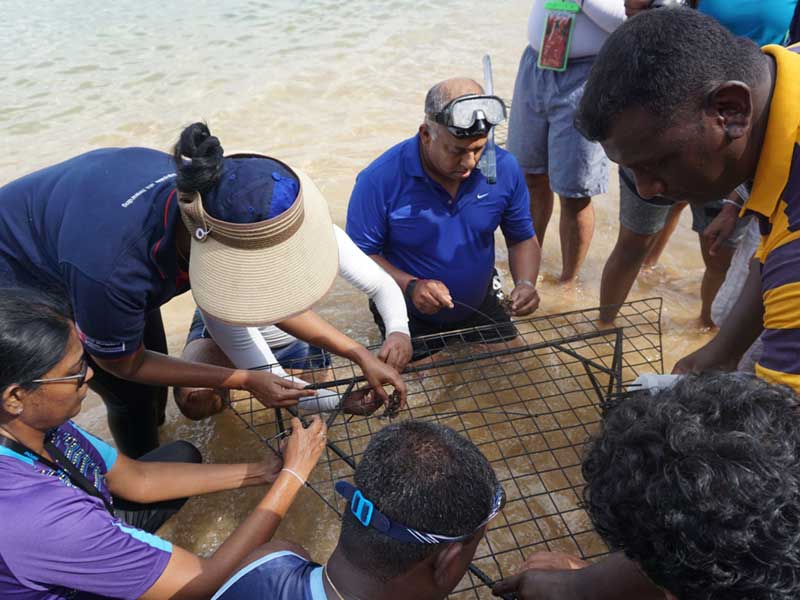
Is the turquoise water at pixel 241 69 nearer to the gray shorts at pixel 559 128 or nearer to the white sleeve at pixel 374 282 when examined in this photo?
the gray shorts at pixel 559 128

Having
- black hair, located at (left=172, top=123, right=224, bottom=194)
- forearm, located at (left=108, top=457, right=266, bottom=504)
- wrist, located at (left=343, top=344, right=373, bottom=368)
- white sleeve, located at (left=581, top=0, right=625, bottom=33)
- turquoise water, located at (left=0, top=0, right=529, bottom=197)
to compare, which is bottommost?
turquoise water, located at (left=0, top=0, right=529, bottom=197)

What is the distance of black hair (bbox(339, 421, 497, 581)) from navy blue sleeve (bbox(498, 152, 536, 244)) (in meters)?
2.08

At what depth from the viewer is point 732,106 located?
1.48 metres

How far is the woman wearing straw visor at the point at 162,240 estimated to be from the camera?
1.78 m

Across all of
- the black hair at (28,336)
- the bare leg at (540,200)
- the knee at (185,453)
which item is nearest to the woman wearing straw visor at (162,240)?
the black hair at (28,336)

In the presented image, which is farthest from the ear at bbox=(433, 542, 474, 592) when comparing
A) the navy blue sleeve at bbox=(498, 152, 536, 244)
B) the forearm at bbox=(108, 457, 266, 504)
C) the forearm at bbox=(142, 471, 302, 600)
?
the navy blue sleeve at bbox=(498, 152, 536, 244)

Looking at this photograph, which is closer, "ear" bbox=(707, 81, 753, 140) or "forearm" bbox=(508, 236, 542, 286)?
"ear" bbox=(707, 81, 753, 140)

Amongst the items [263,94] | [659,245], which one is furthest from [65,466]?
[263,94]

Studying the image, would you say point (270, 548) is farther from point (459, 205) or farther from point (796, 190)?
point (459, 205)

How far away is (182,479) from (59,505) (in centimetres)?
75

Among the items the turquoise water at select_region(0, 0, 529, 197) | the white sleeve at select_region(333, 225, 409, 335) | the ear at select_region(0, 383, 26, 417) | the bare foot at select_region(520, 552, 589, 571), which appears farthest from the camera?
the turquoise water at select_region(0, 0, 529, 197)

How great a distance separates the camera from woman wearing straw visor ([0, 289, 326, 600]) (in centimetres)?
152

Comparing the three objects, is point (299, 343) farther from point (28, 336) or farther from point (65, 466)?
point (28, 336)

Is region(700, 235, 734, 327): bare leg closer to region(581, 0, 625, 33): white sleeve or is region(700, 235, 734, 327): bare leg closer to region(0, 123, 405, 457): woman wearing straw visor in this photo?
region(581, 0, 625, 33): white sleeve
